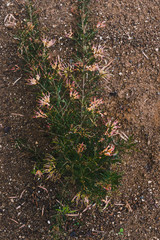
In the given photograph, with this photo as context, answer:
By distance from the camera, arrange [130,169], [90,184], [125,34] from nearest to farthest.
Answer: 1. [90,184]
2. [130,169]
3. [125,34]

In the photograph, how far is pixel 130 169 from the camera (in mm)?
2514

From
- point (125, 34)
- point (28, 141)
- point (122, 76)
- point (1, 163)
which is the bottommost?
point (1, 163)

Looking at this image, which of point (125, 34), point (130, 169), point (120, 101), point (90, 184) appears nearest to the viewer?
point (90, 184)

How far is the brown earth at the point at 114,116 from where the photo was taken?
240 cm

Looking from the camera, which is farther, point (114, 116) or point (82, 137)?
point (114, 116)

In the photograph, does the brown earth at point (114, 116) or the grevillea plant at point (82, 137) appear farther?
the brown earth at point (114, 116)

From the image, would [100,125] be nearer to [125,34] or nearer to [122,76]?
[122,76]

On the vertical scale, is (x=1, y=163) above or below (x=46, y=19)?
below

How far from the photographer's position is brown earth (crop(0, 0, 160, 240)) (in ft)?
7.89

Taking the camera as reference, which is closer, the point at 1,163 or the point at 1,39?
the point at 1,163

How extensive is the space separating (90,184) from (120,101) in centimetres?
101

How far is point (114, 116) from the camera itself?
8.63ft

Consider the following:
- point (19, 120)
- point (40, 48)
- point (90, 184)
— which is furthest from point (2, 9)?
point (90, 184)

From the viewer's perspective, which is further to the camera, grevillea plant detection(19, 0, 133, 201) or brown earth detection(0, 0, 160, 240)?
brown earth detection(0, 0, 160, 240)
